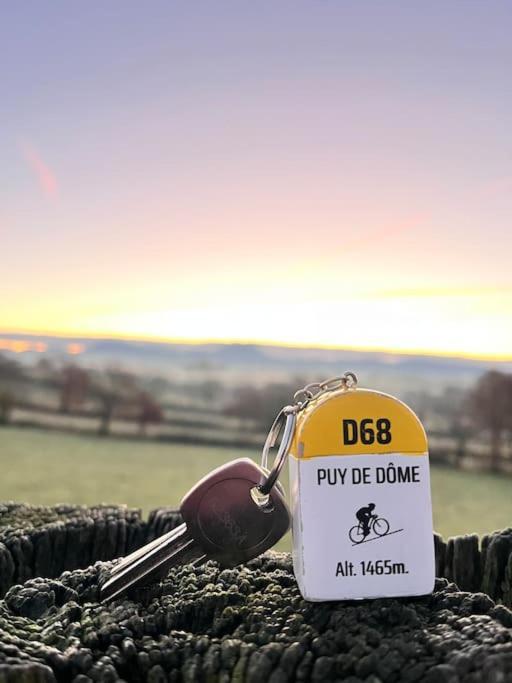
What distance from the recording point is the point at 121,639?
1.66 m

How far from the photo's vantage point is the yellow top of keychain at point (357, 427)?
1822 mm

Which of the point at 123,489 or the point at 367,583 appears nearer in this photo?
the point at 367,583

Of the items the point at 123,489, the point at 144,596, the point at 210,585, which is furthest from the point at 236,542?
the point at 123,489

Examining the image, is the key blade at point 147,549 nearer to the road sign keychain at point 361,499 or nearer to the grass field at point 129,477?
the road sign keychain at point 361,499

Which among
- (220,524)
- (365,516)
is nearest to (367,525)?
(365,516)

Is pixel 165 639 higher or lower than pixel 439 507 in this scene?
higher

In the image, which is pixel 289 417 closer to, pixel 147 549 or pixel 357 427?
pixel 357 427

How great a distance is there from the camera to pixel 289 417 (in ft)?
6.32

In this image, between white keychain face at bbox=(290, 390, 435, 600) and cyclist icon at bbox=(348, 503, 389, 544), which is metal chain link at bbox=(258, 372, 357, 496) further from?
cyclist icon at bbox=(348, 503, 389, 544)

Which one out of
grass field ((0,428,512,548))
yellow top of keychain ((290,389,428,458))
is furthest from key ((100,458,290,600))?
grass field ((0,428,512,548))

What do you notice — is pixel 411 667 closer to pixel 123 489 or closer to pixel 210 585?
pixel 210 585

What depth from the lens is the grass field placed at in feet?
28.0

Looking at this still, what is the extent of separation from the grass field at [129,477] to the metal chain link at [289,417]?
19.2 feet

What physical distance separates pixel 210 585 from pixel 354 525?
1.24 ft
